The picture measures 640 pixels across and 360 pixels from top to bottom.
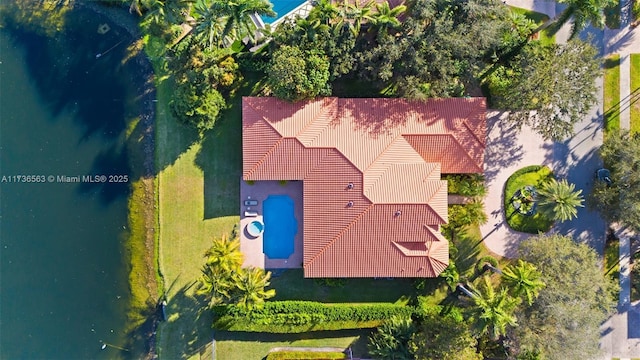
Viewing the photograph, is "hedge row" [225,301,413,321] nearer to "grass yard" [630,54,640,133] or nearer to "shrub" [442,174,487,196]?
"shrub" [442,174,487,196]

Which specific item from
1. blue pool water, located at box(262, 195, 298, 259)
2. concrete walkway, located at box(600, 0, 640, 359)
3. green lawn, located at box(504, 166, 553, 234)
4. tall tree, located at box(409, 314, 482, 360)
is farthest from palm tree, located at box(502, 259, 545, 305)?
blue pool water, located at box(262, 195, 298, 259)

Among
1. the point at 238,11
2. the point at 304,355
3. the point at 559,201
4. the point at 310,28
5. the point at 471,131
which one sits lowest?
the point at 304,355

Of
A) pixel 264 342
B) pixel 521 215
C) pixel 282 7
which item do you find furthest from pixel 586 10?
pixel 264 342

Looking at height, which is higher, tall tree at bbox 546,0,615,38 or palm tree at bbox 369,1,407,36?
palm tree at bbox 369,1,407,36

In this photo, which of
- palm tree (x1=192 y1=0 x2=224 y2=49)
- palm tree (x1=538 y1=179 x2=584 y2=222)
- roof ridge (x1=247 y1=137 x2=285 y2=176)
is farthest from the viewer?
roof ridge (x1=247 y1=137 x2=285 y2=176)

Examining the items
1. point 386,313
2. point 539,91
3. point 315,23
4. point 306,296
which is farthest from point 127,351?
point 539,91

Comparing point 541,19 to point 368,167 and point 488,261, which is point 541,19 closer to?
point 368,167
